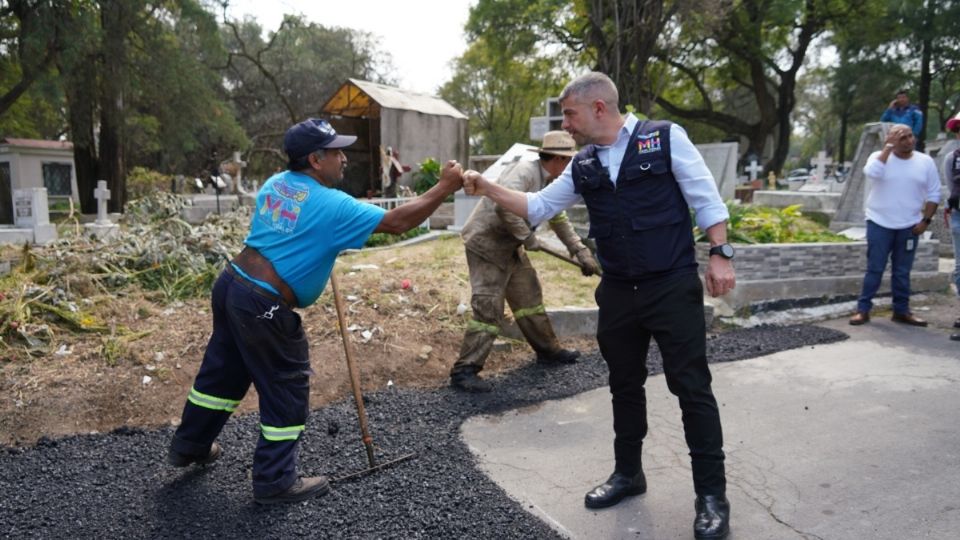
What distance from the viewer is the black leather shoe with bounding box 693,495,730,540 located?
2688 millimetres

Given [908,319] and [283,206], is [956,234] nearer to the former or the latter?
[908,319]

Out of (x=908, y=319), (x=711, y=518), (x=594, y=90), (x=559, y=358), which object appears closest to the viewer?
(x=711, y=518)

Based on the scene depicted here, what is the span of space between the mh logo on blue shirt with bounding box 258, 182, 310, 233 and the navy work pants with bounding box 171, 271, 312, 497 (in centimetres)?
32

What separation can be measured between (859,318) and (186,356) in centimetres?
607

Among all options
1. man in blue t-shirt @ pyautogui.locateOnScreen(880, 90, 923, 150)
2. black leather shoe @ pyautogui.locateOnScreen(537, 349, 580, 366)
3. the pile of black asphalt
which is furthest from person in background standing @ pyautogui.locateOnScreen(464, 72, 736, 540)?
man in blue t-shirt @ pyautogui.locateOnScreen(880, 90, 923, 150)

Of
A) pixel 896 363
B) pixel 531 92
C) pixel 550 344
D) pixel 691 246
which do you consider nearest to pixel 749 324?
pixel 896 363

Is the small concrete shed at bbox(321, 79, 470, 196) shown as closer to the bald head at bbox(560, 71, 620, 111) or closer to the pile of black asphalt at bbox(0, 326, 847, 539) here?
the pile of black asphalt at bbox(0, 326, 847, 539)

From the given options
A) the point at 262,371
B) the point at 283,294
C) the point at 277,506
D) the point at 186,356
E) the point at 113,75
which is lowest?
the point at 277,506

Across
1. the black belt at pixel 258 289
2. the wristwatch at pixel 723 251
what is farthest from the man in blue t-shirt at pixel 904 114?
the black belt at pixel 258 289

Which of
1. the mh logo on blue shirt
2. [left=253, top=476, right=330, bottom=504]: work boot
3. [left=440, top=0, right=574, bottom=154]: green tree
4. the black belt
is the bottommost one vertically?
[left=253, top=476, right=330, bottom=504]: work boot

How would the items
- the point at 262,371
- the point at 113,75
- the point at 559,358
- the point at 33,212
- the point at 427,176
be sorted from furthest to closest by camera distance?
the point at 113,75
the point at 427,176
the point at 33,212
the point at 559,358
the point at 262,371

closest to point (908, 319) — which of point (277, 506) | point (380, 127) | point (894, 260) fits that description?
point (894, 260)

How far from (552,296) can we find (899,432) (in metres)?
3.37

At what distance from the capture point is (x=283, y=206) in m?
3.10
